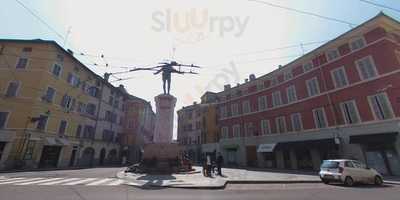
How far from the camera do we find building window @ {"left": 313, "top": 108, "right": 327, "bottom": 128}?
70.8 feet

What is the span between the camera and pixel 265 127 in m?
28.5

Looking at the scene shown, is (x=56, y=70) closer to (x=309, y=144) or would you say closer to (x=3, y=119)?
(x=3, y=119)

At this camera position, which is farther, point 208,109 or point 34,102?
point 208,109

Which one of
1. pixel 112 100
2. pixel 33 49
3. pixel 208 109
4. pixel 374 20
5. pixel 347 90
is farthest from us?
pixel 208 109

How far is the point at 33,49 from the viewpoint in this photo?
24062mm

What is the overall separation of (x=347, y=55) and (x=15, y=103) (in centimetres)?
3488

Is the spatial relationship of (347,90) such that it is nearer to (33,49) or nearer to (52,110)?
(52,110)

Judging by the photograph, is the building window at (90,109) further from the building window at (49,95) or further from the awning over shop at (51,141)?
the awning over shop at (51,141)

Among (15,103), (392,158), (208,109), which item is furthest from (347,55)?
(15,103)

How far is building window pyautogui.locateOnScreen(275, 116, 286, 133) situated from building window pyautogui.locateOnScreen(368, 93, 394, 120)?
31.3ft

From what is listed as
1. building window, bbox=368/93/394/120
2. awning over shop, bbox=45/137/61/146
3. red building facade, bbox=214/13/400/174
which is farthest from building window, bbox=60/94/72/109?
building window, bbox=368/93/394/120

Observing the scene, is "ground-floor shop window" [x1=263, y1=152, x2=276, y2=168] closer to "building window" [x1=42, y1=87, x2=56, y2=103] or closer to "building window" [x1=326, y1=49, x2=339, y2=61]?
"building window" [x1=326, y1=49, x2=339, y2=61]

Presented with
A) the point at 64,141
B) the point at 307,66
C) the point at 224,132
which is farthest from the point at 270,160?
the point at 64,141

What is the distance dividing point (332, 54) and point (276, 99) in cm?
852
